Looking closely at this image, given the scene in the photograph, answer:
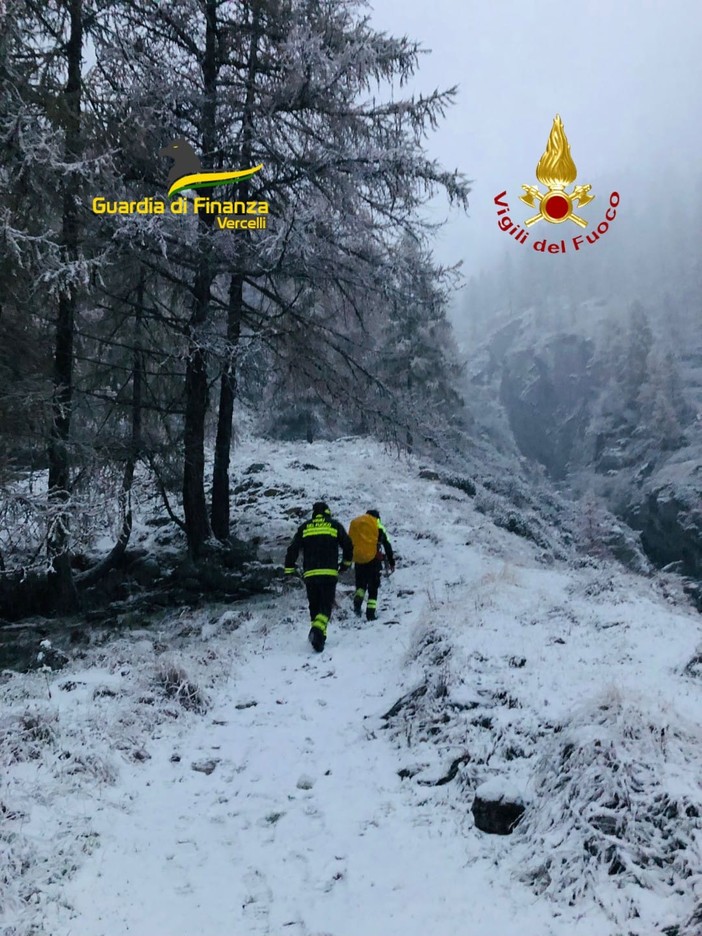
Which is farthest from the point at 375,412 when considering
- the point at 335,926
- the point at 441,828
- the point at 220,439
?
the point at 335,926

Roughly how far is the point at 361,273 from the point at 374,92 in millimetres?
3061

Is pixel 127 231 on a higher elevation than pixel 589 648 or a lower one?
higher

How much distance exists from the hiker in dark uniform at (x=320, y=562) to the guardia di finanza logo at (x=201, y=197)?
533cm

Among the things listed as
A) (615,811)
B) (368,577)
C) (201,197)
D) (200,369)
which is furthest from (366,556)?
(201,197)

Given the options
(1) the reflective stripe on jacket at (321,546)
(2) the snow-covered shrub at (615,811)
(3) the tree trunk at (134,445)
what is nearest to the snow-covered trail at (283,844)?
(2) the snow-covered shrub at (615,811)

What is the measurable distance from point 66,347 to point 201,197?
365 centimetres

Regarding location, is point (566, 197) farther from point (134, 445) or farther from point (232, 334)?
point (134, 445)

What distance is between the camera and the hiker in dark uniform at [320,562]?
8398 mm

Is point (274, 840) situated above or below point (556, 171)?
below

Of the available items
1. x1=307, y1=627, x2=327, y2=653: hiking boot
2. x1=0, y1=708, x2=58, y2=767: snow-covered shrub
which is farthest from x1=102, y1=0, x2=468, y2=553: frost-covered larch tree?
x1=0, y1=708, x2=58, y2=767: snow-covered shrub

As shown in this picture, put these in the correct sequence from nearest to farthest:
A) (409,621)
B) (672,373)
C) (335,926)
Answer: (335,926), (409,621), (672,373)

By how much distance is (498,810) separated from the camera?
167 inches

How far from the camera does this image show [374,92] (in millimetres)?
10953

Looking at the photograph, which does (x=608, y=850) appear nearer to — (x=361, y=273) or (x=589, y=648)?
(x=589, y=648)
